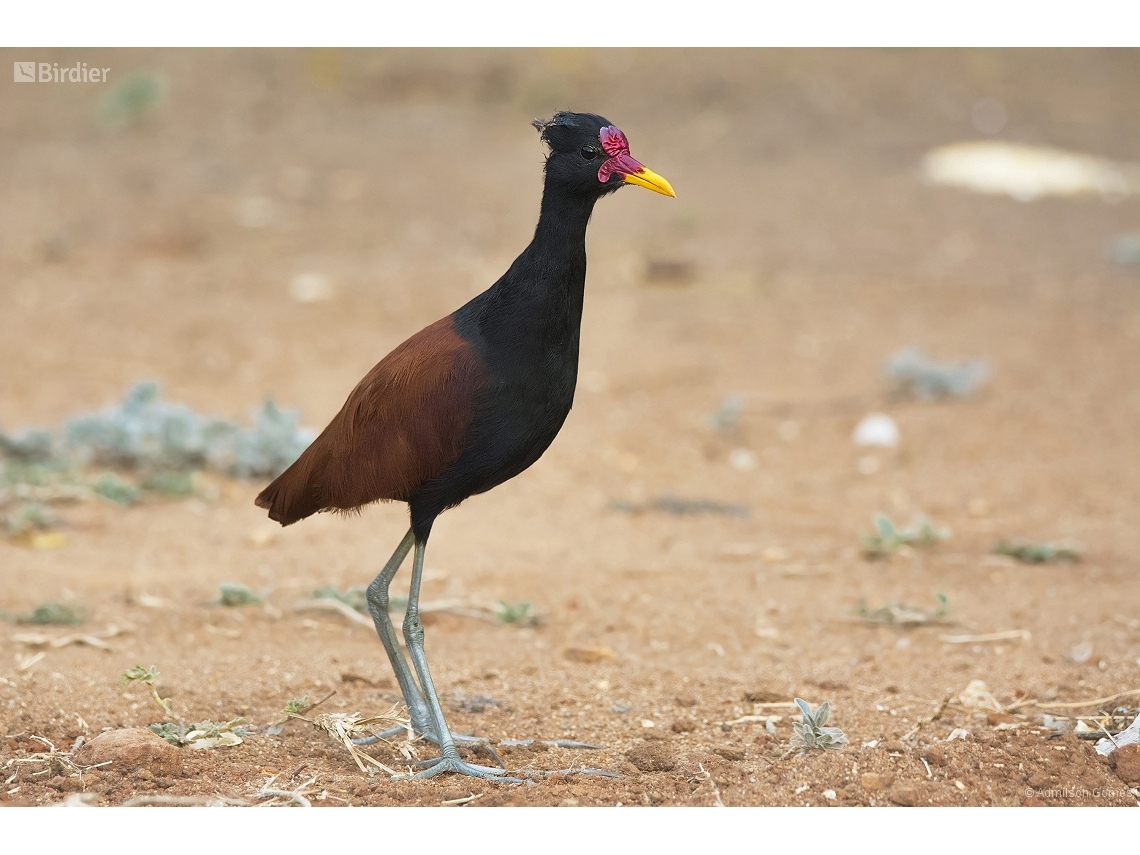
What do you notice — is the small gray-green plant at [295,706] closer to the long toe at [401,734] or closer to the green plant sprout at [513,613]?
the long toe at [401,734]

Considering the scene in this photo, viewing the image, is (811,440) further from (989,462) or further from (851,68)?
(851,68)

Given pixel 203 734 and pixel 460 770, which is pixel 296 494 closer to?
pixel 203 734

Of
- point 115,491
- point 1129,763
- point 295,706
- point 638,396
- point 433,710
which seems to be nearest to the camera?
Answer: point 1129,763

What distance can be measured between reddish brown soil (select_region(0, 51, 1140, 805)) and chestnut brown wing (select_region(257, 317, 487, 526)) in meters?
0.85

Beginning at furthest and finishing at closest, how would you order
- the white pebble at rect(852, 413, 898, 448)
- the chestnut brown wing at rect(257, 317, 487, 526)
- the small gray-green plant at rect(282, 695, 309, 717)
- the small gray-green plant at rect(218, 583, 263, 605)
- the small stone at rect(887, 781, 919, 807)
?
the white pebble at rect(852, 413, 898, 448), the small gray-green plant at rect(218, 583, 263, 605), the small gray-green plant at rect(282, 695, 309, 717), the chestnut brown wing at rect(257, 317, 487, 526), the small stone at rect(887, 781, 919, 807)

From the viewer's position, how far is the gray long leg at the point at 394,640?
14.3 feet

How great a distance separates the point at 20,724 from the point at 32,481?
9.37 feet

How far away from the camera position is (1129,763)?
388 centimetres

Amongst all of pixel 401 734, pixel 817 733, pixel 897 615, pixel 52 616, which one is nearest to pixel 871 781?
pixel 817 733

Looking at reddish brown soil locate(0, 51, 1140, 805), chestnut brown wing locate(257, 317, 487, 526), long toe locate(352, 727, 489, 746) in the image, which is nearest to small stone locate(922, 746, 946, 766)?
reddish brown soil locate(0, 51, 1140, 805)

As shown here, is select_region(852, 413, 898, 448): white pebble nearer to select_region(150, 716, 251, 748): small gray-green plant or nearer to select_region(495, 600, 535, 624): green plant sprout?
select_region(495, 600, 535, 624): green plant sprout

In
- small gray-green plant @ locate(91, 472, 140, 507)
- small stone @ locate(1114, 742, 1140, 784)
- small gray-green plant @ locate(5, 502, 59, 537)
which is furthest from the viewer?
small gray-green plant @ locate(91, 472, 140, 507)

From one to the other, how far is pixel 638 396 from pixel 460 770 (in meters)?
5.09

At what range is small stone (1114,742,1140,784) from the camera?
385 cm
